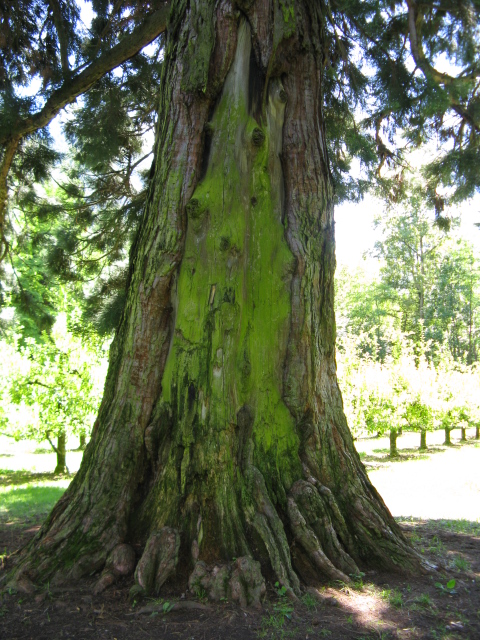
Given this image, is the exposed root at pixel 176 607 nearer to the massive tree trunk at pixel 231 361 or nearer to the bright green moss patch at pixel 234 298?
the massive tree trunk at pixel 231 361

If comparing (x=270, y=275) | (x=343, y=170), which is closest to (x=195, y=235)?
(x=270, y=275)

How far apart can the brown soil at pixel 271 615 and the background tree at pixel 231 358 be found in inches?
5.1

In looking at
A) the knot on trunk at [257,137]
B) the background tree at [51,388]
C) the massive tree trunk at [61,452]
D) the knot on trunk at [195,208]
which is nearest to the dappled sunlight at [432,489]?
the knot on trunk at [195,208]

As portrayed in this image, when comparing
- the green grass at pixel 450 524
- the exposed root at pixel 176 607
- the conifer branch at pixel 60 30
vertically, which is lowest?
the green grass at pixel 450 524

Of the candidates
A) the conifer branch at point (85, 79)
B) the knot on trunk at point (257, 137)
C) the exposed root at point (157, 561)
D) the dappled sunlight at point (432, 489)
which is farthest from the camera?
the dappled sunlight at point (432, 489)

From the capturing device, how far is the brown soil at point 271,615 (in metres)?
2.38

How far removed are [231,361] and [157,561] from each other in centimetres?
127

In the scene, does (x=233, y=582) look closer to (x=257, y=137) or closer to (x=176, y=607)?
(x=176, y=607)

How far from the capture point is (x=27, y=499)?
8.14m

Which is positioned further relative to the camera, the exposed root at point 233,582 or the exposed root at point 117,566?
the exposed root at point 117,566

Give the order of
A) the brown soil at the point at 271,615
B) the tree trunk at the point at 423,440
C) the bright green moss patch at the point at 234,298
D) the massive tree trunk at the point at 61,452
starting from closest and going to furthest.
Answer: the brown soil at the point at 271,615 → the bright green moss patch at the point at 234,298 → the massive tree trunk at the point at 61,452 → the tree trunk at the point at 423,440

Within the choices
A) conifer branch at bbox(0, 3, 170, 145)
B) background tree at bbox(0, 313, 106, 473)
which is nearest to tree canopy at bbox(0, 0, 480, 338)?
conifer branch at bbox(0, 3, 170, 145)

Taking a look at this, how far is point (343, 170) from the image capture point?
718cm

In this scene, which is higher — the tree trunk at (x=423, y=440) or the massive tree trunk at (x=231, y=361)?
the massive tree trunk at (x=231, y=361)
